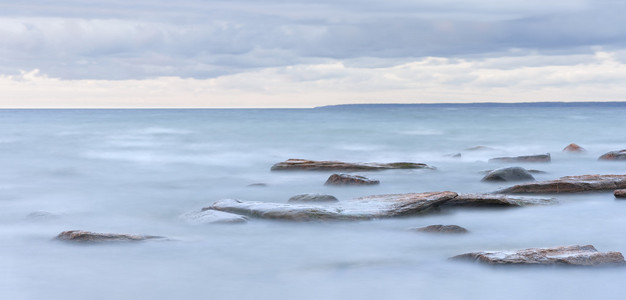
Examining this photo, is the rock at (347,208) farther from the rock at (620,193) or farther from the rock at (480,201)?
the rock at (620,193)

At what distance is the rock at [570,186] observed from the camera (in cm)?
1091

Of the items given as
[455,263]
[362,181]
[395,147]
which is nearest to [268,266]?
[455,263]

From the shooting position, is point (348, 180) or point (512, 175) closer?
point (348, 180)

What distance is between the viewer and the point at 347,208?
914cm

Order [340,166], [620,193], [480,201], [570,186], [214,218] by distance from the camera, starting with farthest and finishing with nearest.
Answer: [340,166]
[570,186]
[620,193]
[480,201]
[214,218]

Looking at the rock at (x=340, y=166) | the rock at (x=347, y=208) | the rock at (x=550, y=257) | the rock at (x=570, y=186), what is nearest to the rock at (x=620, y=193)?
the rock at (x=570, y=186)

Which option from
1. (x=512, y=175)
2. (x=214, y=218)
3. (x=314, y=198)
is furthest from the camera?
(x=512, y=175)

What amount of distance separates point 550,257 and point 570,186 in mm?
4988

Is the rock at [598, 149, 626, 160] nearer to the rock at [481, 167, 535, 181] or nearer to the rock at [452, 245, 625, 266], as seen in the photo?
the rock at [481, 167, 535, 181]

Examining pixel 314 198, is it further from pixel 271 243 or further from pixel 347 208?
pixel 271 243

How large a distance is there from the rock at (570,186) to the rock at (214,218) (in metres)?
4.36

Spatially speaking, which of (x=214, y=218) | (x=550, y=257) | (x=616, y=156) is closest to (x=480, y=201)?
(x=550, y=257)

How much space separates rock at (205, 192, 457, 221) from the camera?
345 inches

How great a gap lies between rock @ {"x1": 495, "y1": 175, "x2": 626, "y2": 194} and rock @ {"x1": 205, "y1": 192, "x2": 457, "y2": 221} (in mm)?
1785
